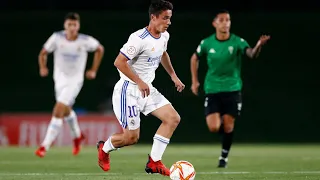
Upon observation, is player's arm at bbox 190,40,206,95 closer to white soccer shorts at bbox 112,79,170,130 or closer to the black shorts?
the black shorts

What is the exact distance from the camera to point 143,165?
12.0m

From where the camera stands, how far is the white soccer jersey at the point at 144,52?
916cm

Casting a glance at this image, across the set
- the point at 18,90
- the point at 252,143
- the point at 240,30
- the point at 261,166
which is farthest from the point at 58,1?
the point at 261,166

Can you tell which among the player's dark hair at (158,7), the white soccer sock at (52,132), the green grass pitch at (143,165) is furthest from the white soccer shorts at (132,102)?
the white soccer sock at (52,132)

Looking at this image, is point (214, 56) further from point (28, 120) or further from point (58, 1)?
point (58, 1)

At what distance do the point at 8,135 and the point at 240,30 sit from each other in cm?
581

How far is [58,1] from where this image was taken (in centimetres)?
2055

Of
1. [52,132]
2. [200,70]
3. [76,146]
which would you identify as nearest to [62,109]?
[52,132]

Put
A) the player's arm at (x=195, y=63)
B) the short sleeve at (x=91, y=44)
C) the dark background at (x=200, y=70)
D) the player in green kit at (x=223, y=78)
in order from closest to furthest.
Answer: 1. the player in green kit at (x=223, y=78)
2. the player's arm at (x=195, y=63)
3. the short sleeve at (x=91, y=44)
4. the dark background at (x=200, y=70)

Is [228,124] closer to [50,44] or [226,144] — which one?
[226,144]

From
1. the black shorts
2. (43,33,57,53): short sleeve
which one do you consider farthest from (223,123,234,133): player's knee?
(43,33,57,53): short sleeve

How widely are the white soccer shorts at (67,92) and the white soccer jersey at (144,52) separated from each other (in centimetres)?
495

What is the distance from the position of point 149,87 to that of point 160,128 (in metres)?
0.47

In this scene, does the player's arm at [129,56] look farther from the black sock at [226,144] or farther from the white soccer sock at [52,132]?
the white soccer sock at [52,132]
